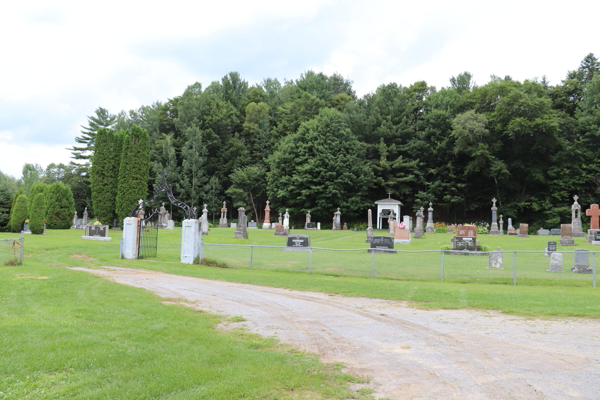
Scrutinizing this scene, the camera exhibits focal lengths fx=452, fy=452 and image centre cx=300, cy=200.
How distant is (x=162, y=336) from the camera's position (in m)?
6.90

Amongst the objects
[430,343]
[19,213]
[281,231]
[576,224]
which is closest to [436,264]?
[430,343]

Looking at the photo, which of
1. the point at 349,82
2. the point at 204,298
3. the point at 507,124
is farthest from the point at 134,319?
the point at 349,82

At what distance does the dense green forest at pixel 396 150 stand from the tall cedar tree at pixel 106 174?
8489mm

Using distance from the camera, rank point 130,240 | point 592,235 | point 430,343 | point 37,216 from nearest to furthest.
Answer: point 430,343, point 130,240, point 592,235, point 37,216

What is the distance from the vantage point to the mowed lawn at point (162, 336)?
191 inches

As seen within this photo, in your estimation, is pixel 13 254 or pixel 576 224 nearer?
pixel 13 254

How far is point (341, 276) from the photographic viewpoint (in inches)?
647

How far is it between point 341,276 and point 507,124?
39.4 m

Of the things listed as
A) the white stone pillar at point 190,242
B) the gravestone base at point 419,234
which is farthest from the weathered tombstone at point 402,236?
the white stone pillar at point 190,242

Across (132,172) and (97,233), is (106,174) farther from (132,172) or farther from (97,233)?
(97,233)

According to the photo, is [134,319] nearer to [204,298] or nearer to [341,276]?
[204,298]

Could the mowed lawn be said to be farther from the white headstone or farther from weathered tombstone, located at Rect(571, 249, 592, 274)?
the white headstone

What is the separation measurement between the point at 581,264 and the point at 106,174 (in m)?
39.0

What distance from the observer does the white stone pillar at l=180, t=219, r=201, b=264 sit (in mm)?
18875
